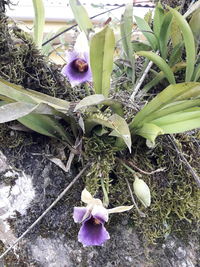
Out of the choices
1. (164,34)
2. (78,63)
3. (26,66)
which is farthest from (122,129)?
(164,34)

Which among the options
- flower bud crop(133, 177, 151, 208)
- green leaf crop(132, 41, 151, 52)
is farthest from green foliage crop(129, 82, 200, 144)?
green leaf crop(132, 41, 151, 52)

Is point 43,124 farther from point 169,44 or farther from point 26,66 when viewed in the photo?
point 169,44

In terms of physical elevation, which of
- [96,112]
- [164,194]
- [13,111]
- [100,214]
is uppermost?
[13,111]

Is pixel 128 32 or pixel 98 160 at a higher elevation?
pixel 128 32

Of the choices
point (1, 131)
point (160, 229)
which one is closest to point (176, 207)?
point (160, 229)

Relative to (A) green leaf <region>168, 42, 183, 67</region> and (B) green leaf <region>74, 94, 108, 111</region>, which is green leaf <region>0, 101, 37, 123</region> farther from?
(A) green leaf <region>168, 42, 183, 67</region>

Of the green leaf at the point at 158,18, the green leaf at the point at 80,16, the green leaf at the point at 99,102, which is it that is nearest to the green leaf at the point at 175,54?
the green leaf at the point at 158,18
